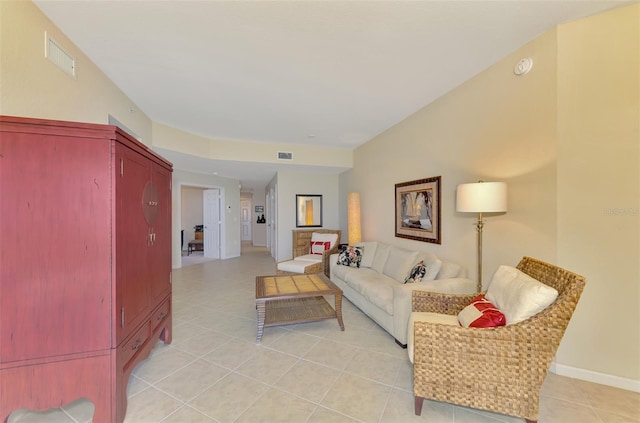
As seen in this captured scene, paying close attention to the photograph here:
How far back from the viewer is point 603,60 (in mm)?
1820

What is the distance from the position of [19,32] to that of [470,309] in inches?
138

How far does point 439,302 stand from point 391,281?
3.70 feet

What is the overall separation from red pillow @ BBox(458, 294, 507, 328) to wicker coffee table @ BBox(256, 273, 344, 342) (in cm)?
131

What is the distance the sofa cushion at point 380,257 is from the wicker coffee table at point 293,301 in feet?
3.21

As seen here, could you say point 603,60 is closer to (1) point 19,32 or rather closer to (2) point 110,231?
(2) point 110,231

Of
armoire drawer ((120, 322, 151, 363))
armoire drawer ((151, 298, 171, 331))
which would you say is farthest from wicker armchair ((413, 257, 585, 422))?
armoire drawer ((151, 298, 171, 331))

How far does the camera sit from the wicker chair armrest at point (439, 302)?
2.10 m

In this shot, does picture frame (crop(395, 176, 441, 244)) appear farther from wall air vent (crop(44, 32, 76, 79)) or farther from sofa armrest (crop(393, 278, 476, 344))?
wall air vent (crop(44, 32, 76, 79))

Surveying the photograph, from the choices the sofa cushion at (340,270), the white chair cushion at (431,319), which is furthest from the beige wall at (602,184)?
the sofa cushion at (340,270)

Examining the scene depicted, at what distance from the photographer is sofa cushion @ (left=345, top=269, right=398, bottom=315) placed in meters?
2.67

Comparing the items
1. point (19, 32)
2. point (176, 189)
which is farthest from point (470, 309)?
point (176, 189)

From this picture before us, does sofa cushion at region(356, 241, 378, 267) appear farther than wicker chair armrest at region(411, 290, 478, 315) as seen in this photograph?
Yes

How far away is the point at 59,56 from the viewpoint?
1878mm

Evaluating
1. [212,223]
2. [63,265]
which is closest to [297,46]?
[63,265]
